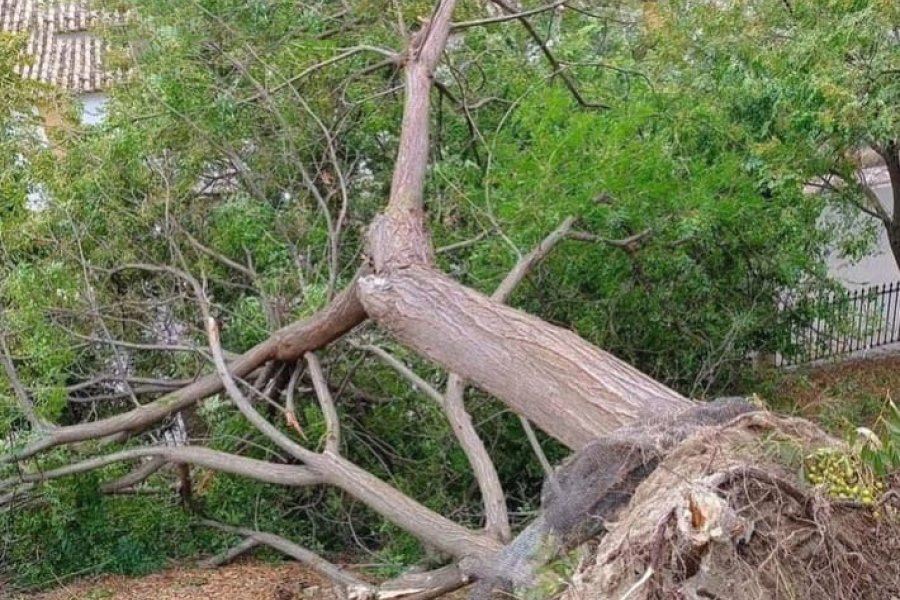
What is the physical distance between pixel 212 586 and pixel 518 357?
393 cm

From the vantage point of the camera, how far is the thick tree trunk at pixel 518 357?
12.9ft

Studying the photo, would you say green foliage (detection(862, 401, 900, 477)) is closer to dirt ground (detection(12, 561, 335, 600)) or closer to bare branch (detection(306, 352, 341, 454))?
bare branch (detection(306, 352, 341, 454))

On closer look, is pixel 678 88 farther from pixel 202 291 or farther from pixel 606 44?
pixel 202 291

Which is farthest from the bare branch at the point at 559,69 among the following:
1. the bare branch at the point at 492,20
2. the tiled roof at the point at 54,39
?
the tiled roof at the point at 54,39

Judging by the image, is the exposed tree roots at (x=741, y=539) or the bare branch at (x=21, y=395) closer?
the exposed tree roots at (x=741, y=539)

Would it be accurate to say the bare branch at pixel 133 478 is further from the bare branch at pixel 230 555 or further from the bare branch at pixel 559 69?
the bare branch at pixel 559 69

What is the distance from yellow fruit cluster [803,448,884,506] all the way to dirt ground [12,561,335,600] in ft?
13.7

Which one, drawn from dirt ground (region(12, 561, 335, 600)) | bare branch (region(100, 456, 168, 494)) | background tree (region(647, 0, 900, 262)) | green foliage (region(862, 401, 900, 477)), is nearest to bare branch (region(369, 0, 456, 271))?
dirt ground (region(12, 561, 335, 600))

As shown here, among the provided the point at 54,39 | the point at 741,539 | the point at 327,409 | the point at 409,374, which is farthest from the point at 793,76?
the point at 54,39

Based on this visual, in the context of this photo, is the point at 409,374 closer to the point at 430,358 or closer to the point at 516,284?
the point at 516,284

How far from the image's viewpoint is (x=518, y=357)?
4.35 meters

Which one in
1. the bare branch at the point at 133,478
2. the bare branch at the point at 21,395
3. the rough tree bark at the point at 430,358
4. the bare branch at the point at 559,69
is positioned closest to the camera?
the rough tree bark at the point at 430,358

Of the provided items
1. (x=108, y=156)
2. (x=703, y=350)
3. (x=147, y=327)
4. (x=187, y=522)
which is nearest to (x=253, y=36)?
(x=108, y=156)

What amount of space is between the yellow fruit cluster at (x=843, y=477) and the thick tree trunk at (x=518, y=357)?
2.47ft
